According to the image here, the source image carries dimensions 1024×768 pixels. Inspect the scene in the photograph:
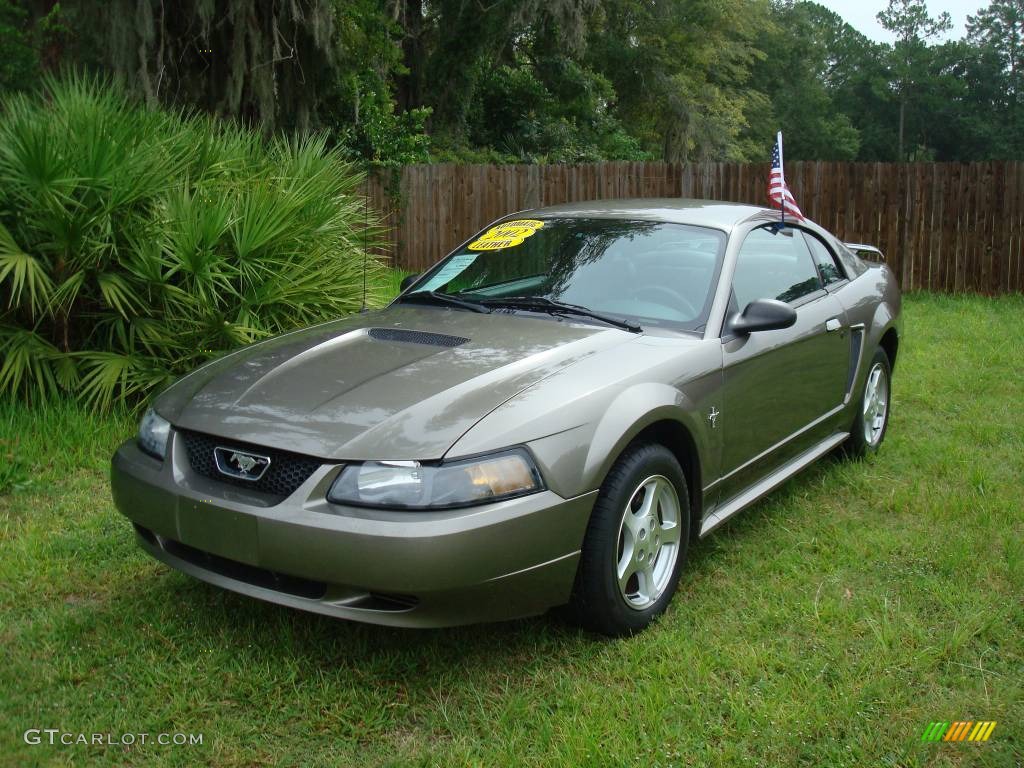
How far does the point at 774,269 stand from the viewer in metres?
4.55

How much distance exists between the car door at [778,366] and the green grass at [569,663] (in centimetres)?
43

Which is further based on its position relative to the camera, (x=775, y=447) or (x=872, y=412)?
(x=872, y=412)

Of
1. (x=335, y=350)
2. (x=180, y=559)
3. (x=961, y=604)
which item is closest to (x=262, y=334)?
(x=335, y=350)

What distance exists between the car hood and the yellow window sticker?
24.3 inches

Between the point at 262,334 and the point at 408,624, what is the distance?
11.9 feet

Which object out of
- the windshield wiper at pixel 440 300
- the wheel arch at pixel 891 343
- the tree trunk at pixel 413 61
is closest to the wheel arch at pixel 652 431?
the windshield wiper at pixel 440 300

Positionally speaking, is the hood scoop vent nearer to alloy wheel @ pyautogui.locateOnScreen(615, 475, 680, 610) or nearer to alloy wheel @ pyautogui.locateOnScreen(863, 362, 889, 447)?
alloy wheel @ pyautogui.locateOnScreen(615, 475, 680, 610)

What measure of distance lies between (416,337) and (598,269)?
0.91 metres

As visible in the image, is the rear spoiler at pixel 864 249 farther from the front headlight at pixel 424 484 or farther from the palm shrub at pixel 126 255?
the front headlight at pixel 424 484

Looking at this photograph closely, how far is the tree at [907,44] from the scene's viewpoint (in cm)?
6462

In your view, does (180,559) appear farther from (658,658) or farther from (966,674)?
(966,674)

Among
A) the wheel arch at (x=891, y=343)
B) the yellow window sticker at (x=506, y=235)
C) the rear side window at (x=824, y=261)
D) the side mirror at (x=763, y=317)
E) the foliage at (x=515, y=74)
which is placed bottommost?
the wheel arch at (x=891, y=343)

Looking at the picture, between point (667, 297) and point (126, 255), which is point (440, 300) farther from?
point (126, 255)

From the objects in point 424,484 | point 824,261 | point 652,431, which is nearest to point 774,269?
point 824,261
